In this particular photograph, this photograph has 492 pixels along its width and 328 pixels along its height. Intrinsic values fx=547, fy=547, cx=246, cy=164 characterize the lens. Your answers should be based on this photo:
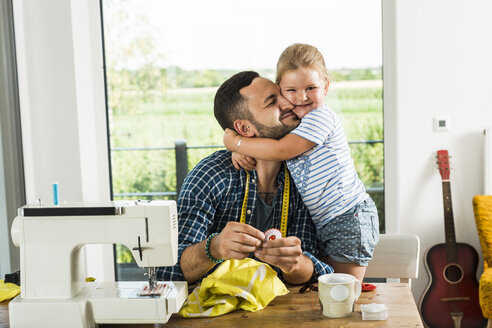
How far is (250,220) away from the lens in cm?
177

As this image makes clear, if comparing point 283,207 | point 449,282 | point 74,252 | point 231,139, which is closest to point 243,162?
point 231,139

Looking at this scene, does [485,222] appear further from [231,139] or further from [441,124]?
[231,139]

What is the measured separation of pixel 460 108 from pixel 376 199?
27.9 inches

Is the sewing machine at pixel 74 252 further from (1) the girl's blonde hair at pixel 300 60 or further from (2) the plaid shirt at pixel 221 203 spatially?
(1) the girl's blonde hair at pixel 300 60

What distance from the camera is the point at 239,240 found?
56.4 inches

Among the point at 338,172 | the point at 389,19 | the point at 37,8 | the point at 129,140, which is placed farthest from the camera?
→ the point at 129,140

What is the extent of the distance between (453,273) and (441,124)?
32.9 inches

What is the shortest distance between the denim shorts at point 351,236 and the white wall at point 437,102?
59.2 inches

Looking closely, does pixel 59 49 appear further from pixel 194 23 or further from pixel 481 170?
pixel 481 170

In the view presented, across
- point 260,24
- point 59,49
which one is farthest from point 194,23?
point 59,49

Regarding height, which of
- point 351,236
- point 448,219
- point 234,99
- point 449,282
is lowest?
point 449,282

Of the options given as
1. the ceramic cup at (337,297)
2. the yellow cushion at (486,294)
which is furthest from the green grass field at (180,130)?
the ceramic cup at (337,297)

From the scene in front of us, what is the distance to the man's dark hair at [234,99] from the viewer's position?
1.74 metres

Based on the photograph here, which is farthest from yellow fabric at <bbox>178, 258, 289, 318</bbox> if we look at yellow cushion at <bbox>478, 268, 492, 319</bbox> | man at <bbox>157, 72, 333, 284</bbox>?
yellow cushion at <bbox>478, 268, 492, 319</bbox>
